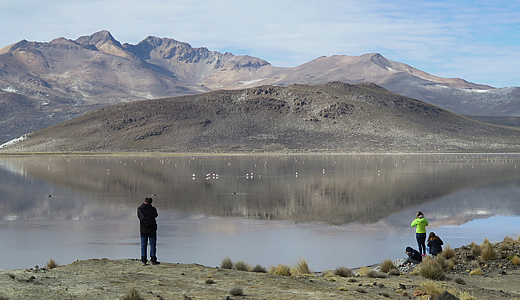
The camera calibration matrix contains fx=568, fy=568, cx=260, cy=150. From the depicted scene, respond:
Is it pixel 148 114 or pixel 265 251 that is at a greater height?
pixel 148 114

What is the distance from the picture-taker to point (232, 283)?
10664 mm

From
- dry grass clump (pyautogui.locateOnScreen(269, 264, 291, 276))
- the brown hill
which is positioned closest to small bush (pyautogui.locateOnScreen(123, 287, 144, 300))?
dry grass clump (pyautogui.locateOnScreen(269, 264, 291, 276))

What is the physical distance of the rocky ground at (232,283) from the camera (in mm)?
9391

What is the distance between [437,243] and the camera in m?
15.0

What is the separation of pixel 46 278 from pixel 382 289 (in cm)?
625

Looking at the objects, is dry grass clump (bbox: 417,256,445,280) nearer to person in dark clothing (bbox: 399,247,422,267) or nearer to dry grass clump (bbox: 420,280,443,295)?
person in dark clothing (bbox: 399,247,422,267)

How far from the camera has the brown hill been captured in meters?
118

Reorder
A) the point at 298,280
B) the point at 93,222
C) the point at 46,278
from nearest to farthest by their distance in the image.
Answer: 1. the point at 46,278
2. the point at 298,280
3. the point at 93,222

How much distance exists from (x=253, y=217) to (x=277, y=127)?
10487 centimetres

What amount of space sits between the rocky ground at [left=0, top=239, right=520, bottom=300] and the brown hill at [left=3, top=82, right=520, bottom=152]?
100965mm

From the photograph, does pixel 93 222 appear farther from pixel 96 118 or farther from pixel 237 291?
pixel 96 118

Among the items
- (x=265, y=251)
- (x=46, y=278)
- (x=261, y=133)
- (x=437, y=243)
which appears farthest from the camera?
(x=261, y=133)

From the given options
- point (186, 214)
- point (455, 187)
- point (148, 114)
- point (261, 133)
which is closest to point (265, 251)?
point (186, 214)

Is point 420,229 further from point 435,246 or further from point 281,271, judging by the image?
point 281,271
